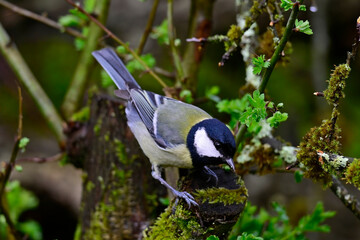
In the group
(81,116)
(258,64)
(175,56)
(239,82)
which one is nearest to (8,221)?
(81,116)

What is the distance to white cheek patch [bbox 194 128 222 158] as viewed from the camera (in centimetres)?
207

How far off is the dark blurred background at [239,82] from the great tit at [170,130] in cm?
230

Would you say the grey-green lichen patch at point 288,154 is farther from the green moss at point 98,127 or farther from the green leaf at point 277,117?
the green moss at point 98,127

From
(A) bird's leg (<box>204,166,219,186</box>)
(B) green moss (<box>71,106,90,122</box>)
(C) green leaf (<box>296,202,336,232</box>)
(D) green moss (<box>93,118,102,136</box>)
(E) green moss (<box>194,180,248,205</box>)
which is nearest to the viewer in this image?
(E) green moss (<box>194,180,248,205</box>)

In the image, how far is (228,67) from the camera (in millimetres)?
5375

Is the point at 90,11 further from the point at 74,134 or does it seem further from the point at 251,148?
the point at 251,148

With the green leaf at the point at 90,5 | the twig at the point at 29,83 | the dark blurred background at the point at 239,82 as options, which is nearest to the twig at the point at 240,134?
the twig at the point at 29,83

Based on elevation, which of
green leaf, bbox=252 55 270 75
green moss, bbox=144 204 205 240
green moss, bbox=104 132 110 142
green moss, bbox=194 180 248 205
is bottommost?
green moss, bbox=104 132 110 142

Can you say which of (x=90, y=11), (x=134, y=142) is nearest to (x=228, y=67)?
(x=90, y=11)

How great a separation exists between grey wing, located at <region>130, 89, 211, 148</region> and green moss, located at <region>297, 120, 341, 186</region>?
63 cm

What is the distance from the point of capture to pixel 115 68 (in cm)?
269

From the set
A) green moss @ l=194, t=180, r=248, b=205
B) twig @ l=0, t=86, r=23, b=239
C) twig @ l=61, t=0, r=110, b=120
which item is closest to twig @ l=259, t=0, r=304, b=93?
green moss @ l=194, t=180, r=248, b=205

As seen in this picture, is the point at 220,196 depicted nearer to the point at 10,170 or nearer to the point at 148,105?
the point at 148,105

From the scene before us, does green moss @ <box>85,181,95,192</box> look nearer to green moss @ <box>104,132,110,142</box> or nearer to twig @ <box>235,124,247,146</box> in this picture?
green moss @ <box>104,132,110,142</box>
